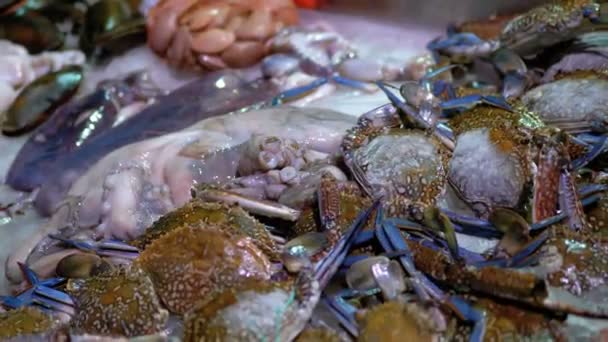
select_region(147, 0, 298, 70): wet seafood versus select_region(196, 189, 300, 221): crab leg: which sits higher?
select_region(147, 0, 298, 70): wet seafood

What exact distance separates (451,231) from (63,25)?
2329mm

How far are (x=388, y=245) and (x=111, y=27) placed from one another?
183cm

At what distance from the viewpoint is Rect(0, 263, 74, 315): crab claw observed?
137 centimetres

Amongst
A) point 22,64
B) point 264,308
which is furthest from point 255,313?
point 22,64

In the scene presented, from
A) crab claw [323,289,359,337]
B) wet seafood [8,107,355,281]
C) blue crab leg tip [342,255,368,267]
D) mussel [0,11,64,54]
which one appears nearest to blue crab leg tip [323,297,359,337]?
crab claw [323,289,359,337]

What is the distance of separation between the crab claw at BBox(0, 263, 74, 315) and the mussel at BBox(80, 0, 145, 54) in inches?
55.3

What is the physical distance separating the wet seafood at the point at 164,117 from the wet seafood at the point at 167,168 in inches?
4.6

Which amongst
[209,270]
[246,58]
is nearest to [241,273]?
[209,270]

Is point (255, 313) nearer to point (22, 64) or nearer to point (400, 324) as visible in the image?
point (400, 324)

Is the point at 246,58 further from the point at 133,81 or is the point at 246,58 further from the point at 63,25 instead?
the point at 63,25

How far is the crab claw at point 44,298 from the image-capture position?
137 cm

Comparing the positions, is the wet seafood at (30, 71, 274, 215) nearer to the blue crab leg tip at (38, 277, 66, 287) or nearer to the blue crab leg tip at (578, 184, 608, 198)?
the blue crab leg tip at (38, 277, 66, 287)

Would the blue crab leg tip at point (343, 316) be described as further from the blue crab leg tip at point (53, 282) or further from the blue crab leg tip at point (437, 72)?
the blue crab leg tip at point (437, 72)

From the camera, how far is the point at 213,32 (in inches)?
97.0
